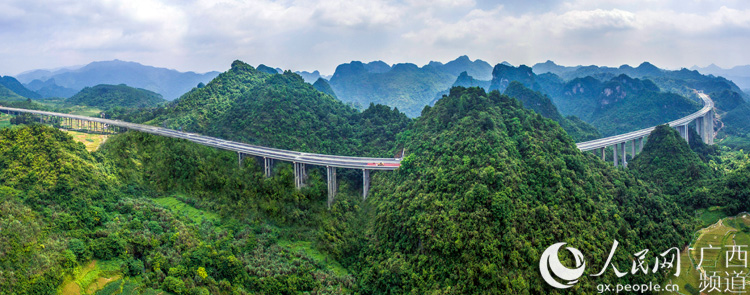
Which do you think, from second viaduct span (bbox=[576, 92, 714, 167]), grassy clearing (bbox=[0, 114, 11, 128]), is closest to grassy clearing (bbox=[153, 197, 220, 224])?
grassy clearing (bbox=[0, 114, 11, 128])

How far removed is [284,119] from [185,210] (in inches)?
692

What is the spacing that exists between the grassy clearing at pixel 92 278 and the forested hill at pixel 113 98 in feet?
247

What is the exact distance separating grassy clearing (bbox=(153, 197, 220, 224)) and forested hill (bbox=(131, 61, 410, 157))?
461 inches

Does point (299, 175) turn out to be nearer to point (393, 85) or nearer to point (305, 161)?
point (305, 161)

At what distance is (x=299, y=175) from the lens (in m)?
40.8

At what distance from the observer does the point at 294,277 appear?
29.0 metres

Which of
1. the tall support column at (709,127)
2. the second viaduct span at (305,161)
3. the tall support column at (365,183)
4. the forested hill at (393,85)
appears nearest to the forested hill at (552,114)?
the tall support column at (709,127)

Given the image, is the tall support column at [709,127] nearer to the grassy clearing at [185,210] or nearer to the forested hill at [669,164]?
the forested hill at [669,164]

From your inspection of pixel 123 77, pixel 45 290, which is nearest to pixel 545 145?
pixel 45 290

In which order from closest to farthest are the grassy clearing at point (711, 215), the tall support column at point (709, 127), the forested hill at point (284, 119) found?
the grassy clearing at point (711, 215)
the forested hill at point (284, 119)
the tall support column at point (709, 127)

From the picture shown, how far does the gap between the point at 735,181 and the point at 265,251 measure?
135 ft

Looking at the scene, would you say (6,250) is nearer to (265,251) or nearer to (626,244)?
(265,251)

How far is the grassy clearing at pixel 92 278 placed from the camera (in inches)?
937

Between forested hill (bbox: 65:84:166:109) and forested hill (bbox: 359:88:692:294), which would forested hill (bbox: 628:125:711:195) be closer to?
forested hill (bbox: 359:88:692:294)
